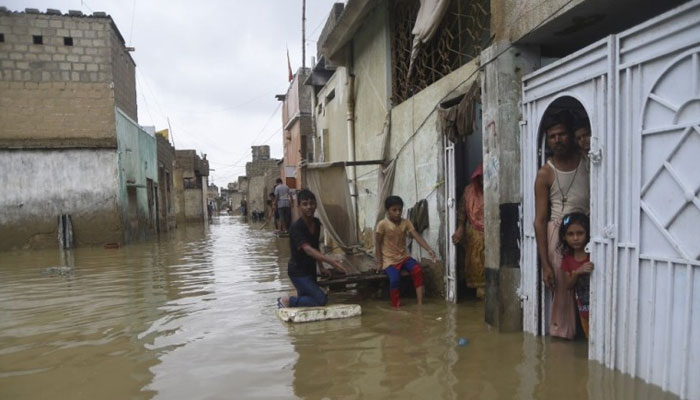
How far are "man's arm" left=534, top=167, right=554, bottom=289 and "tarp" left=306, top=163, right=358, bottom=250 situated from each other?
4493mm

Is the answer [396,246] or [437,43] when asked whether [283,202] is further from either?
[396,246]

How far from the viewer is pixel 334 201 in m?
8.17

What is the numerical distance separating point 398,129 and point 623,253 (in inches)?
191

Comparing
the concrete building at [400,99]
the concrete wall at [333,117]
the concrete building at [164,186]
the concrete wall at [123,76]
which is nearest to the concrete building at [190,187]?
the concrete building at [164,186]

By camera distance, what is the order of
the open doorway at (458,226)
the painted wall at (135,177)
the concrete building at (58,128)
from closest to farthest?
the open doorway at (458,226) < the concrete building at (58,128) < the painted wall at (135,177)

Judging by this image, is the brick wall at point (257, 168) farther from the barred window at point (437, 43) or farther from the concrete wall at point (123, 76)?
the barred window at point (437, 43)

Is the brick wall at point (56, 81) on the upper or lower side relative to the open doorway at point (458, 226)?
upper

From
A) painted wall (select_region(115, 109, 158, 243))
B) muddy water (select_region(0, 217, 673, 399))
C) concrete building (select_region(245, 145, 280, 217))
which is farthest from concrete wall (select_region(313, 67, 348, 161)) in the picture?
concrete building (select_region(245, 145, 280, 217))

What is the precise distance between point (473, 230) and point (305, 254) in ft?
6.92

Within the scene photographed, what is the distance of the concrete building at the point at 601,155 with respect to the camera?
272cm

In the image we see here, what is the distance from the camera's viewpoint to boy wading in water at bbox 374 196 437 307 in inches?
229

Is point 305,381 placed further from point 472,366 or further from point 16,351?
point 16,351

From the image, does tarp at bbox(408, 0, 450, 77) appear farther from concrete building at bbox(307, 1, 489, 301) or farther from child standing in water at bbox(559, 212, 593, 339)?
child standing in water at bbox(559, 212, 593, 339)

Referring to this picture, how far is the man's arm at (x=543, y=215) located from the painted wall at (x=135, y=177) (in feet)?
46.1
